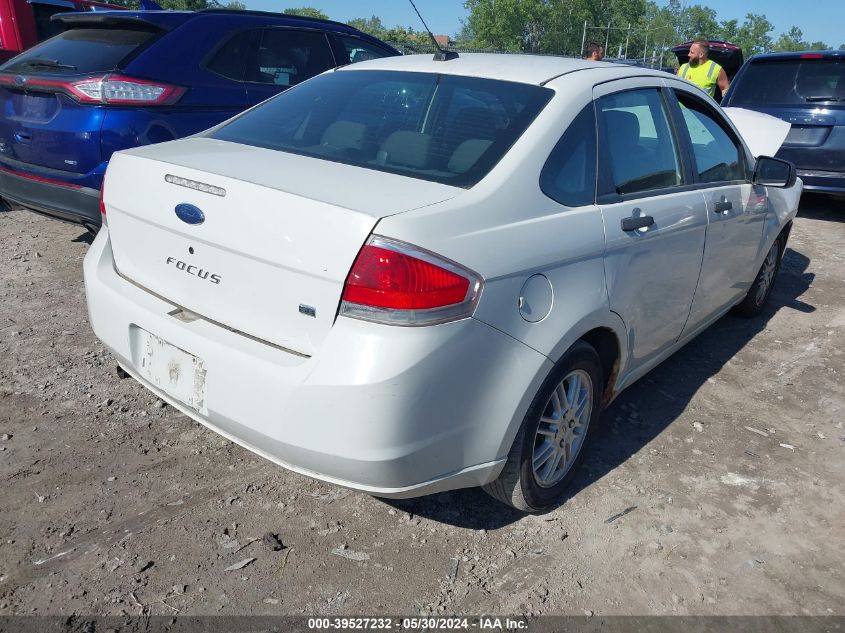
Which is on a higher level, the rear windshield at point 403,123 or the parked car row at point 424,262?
the rear windshield at point 403,123

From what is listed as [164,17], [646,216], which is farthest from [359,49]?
[646,216]

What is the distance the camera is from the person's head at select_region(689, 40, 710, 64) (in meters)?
8.87

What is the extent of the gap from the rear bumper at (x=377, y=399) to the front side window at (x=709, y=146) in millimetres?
1871

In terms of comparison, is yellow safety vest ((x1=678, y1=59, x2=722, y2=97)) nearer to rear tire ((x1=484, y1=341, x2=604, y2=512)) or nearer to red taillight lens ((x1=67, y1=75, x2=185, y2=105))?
red taillight lens ((x1=67, y1=75, x2=185, y2=105))

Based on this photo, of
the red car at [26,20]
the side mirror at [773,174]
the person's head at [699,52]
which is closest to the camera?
the side mirror at [773,174]

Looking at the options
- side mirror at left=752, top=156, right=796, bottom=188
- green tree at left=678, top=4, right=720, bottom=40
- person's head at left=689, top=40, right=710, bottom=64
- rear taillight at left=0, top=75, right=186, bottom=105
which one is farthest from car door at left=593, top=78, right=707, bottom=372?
green tree at left=678, top=4, right=720, bottom=40

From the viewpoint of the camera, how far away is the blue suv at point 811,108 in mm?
7711

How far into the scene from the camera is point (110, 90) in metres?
4.41

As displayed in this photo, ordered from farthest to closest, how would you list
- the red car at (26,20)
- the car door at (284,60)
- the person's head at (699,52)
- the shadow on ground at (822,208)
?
1. the red car at (26,20)
2. the person's head at (699,52)
3. the shadow on ground at (822,208)
4. the car door at (284,60)

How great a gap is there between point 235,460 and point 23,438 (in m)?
0.94

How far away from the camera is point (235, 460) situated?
10.1 feet

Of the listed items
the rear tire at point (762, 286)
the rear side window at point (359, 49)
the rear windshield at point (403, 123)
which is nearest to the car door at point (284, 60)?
the rear side window at point (359, 49)

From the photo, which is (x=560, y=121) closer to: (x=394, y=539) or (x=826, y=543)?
(x=394, y=539)

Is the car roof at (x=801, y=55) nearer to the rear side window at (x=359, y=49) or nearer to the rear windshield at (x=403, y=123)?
the rear side window at (x=359, y=49)
